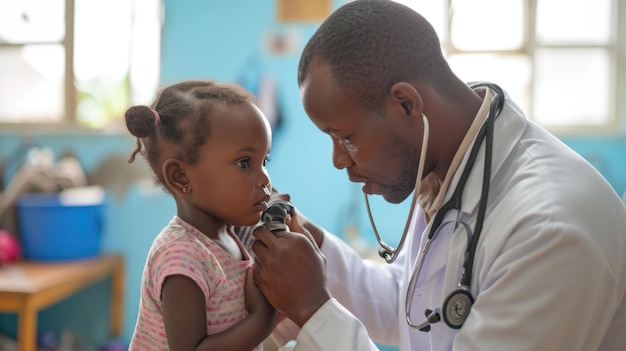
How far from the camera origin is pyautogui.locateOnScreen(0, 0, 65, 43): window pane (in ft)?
11.9

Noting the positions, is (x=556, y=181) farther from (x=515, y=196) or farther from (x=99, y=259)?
(x=99, y=259)

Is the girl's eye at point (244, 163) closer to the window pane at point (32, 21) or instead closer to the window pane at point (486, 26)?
the window pane at point (486, 26)

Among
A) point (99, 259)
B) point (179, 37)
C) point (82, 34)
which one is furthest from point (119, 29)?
point (99, 259)

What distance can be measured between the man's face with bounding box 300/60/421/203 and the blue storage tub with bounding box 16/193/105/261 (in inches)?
89.1

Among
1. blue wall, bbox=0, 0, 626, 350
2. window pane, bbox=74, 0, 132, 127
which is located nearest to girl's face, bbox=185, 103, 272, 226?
blue wall, bbox=0, 0, 626, 350

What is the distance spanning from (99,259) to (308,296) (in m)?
2.41

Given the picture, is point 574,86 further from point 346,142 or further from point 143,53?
point 346,142

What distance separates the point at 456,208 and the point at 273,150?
2.18m

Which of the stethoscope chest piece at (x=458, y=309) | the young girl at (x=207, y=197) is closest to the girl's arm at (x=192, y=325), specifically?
the young girl at (x=207, y=197)

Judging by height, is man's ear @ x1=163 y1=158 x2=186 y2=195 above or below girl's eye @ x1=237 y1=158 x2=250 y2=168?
below

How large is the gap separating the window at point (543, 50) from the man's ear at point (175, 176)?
2459 millimetres

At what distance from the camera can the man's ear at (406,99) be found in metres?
1.21

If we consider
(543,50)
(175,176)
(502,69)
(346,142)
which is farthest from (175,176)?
(543,50)

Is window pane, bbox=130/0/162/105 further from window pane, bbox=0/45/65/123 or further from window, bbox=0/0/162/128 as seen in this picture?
window pane, bbox=0/45/65/123
